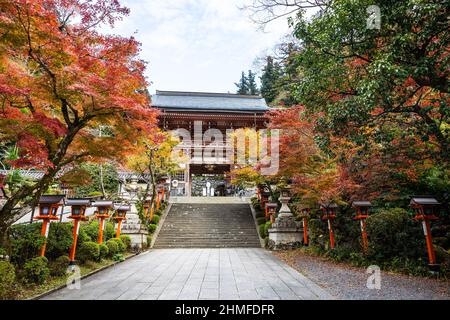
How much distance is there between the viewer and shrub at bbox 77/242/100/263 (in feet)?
21.6

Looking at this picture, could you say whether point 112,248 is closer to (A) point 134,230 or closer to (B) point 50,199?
(A) point 134,230

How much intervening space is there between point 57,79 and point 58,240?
3.42 m

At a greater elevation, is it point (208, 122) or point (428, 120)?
point (208, 122)

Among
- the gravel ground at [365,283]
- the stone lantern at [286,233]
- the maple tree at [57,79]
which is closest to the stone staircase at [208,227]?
the stone lantern at [286,233]

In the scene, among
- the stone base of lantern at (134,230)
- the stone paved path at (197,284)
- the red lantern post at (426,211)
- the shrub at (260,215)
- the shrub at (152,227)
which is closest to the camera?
the stone paved path at (197,284)


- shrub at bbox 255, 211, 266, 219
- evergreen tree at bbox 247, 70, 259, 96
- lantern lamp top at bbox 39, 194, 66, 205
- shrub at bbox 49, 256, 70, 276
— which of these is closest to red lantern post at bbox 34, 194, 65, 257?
lantern lamp top at bbox 39, 194, 66, 205

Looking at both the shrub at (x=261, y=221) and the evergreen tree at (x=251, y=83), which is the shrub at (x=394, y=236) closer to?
the shrub at (x=261, y=221)

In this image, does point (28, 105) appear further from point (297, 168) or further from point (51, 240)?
point (297, 168)

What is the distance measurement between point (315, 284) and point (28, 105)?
6056 mm

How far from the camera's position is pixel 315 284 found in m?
5.10

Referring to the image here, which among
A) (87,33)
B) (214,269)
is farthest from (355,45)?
(214,269)

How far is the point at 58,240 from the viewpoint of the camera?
19.6 feet

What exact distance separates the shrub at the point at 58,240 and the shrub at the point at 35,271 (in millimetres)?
966

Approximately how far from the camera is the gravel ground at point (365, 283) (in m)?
4.35
